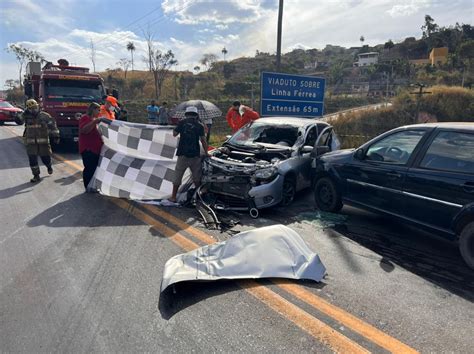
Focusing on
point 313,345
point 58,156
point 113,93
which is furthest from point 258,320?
point 113,93

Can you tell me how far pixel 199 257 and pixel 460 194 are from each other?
285 cm

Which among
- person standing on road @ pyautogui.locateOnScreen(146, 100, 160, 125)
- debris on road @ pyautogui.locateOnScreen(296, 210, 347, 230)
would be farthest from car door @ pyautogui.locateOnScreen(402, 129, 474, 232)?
person standing on road @ pyautogui.locateOnScreen(146, 100, 160, 125)

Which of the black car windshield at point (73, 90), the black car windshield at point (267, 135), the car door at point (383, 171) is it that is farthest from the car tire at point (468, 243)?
the black car windshield at point (73, 90)

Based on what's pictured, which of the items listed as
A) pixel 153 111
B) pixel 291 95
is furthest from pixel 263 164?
pixel 153 111

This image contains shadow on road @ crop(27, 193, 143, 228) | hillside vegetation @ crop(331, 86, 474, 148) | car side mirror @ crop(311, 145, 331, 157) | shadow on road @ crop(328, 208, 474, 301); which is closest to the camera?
shadow on road @ crop(328, 208, 474, 301)

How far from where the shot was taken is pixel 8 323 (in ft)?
8.82

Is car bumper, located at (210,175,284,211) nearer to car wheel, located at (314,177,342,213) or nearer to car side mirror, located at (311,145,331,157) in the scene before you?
car wheel, located at (314,177,342,213)

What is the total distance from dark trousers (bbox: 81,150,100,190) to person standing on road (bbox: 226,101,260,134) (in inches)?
167

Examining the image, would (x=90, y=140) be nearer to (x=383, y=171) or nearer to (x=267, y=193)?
(x=267, y=193)

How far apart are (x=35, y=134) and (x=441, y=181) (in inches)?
299

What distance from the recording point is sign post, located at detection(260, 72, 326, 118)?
10086mm

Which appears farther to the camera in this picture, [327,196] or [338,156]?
[327,196]

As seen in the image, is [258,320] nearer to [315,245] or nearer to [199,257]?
[199,257]

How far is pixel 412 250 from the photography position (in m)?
4.20
